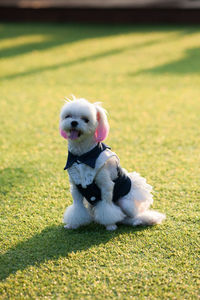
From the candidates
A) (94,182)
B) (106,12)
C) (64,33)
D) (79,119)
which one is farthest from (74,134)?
(106,12)

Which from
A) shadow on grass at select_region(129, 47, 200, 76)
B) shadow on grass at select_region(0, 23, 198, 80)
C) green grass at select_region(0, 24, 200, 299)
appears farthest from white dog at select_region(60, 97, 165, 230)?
shadow on grass at select_region(0, 23, 198, 80)

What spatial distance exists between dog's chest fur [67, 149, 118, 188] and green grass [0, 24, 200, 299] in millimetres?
422

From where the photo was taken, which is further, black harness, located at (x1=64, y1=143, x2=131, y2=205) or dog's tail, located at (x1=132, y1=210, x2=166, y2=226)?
dog's tail, located at (x1=132, y1=210, x2=166, y2=226)

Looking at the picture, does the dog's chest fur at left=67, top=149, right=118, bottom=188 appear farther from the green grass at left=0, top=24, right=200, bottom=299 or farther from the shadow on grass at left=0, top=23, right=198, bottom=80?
the shadow on grass at left=0, top=23, right=198, bottom=80

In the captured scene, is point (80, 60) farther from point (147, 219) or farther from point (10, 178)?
point (147, 219)

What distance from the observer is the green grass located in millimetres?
2465

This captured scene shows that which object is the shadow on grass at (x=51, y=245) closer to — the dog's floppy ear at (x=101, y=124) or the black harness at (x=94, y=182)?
the black harness at (x=94, y=182)

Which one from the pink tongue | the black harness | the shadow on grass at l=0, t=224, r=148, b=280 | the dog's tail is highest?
the pink tongue

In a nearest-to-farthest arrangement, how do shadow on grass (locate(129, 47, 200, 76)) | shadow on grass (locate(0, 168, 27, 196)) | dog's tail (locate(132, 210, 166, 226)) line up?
dog's tail (locate(132, 210, 166, 226))
shadow on grass (locate(0, 168, 27, 196))
shadow on grass (locate(129, 47, 200, 76))

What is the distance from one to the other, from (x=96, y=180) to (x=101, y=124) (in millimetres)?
402

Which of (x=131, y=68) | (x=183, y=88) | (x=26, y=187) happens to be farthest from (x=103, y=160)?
(x=131, y=68)

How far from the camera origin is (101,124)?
272cm

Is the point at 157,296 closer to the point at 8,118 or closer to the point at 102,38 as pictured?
the point at 8,118

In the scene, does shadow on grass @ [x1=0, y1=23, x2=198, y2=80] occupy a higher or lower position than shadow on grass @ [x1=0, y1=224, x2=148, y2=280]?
higher
